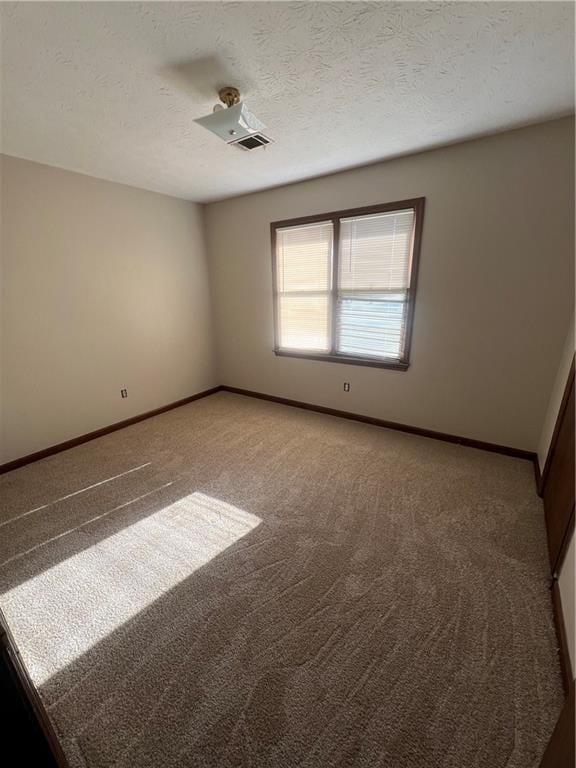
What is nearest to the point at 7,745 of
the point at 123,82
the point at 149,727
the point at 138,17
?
the point at 149,727

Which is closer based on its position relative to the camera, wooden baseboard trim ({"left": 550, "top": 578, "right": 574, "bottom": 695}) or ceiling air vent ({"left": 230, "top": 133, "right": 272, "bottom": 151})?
wooden baseboard trim ({"left": 550, "top": 578, "right": 574, "bottom": 695})

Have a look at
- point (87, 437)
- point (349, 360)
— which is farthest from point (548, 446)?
point (87, 437)

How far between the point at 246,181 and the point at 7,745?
3.87 meters

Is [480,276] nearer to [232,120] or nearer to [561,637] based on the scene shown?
[232,120]

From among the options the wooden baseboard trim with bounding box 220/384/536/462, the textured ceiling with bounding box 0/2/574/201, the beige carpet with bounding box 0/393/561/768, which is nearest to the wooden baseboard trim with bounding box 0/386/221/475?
the beige carpet with bounding box 0/393/561/768

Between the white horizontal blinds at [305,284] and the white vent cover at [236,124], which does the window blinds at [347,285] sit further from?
the white vent cover at [236,124]

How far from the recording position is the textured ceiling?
123cm

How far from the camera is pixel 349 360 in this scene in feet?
11.2

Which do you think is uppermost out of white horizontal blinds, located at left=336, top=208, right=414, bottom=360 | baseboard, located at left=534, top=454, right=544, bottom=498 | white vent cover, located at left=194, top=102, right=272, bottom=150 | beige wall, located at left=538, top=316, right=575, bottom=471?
white vent cover, located at left=194, top=102, right=272, bottom=150

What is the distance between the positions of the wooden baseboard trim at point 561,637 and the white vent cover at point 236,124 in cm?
298

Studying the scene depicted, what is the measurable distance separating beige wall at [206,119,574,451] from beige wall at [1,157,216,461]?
52.8 inches

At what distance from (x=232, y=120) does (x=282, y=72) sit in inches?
13.6

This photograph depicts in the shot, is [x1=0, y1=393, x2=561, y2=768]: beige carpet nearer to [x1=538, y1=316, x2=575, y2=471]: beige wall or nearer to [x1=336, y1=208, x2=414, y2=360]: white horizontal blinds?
[x1=538, y1=316, x2=575, y2=471]: beige wall

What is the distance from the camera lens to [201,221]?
4027mm
